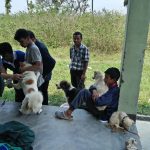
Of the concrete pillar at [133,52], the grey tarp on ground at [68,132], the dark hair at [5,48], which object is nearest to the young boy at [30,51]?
the dark hair at [5,48]

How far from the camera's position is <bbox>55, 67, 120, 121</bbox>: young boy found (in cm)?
449

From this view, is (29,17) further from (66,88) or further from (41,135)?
(41,135)

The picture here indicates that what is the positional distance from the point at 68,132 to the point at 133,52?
1398 mm

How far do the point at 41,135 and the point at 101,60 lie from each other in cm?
674

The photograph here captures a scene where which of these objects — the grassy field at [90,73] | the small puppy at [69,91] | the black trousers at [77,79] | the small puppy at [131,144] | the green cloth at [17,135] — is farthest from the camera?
the grassy field at [90,73]

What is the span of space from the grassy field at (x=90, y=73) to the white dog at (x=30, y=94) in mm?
2220

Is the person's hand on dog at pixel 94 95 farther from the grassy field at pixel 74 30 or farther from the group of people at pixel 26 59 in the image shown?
the grassy field at pixel 74 30

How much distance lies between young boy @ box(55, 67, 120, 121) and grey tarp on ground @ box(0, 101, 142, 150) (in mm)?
102

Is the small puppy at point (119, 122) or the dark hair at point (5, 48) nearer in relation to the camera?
the small puppy at point (119, 122)

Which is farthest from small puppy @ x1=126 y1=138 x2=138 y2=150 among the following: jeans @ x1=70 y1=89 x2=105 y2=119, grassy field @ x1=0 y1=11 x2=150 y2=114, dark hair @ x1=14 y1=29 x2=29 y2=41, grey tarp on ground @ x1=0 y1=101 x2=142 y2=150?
grassy field @ x1=0 y1=11 x2=150 y2=114

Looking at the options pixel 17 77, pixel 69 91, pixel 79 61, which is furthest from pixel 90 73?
pixel 17 77

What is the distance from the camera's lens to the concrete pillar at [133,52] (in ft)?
15.4

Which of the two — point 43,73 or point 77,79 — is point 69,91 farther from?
point 77,79

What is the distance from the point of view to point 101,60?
1068 centimetres
